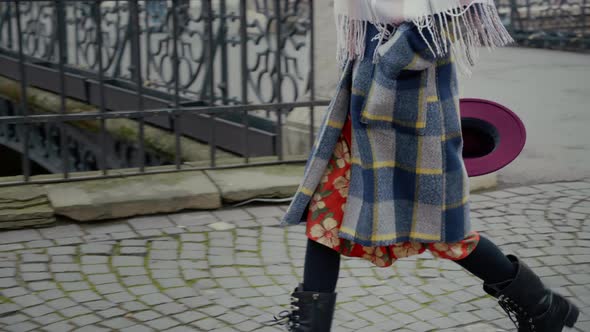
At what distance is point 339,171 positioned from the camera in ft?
9.45

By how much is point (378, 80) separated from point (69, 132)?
4.21m

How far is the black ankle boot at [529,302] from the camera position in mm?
3113

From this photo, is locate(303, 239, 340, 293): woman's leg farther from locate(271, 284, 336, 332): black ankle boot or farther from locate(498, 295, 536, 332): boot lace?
locate(498, 295, 536, 332): boot lace

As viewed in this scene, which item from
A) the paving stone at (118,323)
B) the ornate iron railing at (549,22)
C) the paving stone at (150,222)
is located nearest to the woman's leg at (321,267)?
the paving stone at (118,323)

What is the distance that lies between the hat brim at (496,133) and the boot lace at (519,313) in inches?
18.0

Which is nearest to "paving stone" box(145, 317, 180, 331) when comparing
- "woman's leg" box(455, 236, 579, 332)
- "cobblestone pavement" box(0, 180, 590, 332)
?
"cobblestone pavement" box(0, 180, 590, 332)

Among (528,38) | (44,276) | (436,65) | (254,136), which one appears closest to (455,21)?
(436,65)

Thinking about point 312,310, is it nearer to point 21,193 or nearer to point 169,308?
point 169,308

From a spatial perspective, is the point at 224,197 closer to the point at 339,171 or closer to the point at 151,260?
the point at 151,260

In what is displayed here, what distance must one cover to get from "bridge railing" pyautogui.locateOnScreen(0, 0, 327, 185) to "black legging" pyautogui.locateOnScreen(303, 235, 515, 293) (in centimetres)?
239

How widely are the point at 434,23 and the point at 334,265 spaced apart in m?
0.85

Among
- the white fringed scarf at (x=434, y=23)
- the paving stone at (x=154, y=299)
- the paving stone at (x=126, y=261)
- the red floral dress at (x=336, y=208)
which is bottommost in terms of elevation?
the paving stone at (x=154, y=299)

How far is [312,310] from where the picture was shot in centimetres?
293

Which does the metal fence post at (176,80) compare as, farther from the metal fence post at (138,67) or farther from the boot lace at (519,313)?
the boot lace at (519,313)
